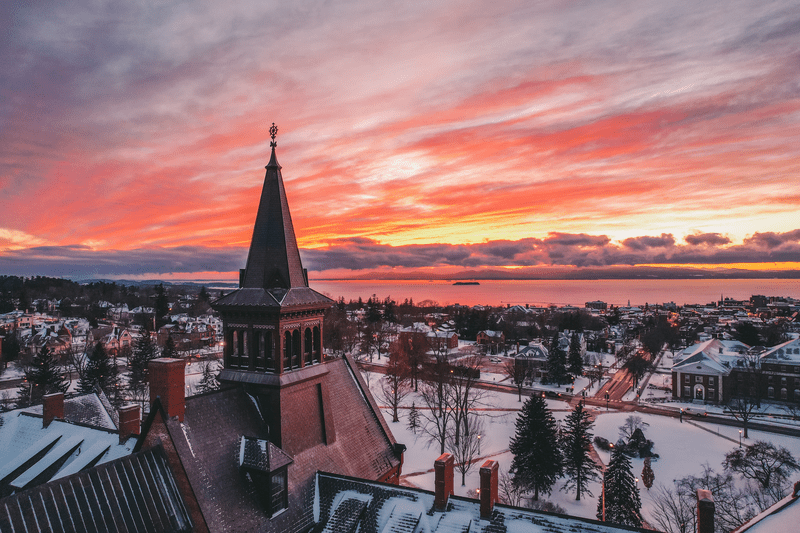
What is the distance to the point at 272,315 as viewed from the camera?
16859 mm

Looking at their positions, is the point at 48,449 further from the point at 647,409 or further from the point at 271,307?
the point at 647,409

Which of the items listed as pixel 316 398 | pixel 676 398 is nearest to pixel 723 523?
pixel 316 398

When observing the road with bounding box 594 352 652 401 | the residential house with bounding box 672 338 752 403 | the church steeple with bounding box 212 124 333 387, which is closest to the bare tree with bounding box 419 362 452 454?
the church steeple with bounding box 212 124 333 387

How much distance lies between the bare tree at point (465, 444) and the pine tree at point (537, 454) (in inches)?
152

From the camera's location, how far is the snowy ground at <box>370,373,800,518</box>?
3188 cm

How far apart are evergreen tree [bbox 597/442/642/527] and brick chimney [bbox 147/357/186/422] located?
2491 cm

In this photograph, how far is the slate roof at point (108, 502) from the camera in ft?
33.7

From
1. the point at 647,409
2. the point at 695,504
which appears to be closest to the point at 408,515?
the point at 695,504

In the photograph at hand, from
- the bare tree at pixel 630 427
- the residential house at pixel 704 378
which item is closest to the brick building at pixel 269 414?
the bare tree at pixel 630 427

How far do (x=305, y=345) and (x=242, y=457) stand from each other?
538 cm

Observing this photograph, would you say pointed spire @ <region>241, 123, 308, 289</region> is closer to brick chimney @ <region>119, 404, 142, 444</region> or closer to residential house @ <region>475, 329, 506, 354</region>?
brick chimney @ <region>119, 404, 142, 444</region>

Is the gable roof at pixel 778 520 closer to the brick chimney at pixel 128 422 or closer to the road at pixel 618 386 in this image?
the brick chimney at pixel 128 422

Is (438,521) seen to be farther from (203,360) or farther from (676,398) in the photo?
(203,360)

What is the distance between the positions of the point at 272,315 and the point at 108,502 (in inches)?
299
